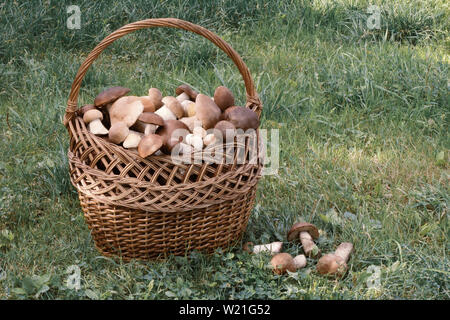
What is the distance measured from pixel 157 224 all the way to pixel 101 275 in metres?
0.37

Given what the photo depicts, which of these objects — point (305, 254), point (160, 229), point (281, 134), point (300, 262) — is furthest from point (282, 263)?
point (281, 134)

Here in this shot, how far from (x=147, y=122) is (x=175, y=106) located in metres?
0.27

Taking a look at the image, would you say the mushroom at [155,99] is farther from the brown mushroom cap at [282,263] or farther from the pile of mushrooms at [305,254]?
the brown mushroom cap at [282,263]

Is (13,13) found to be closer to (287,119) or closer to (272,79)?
(272,79)

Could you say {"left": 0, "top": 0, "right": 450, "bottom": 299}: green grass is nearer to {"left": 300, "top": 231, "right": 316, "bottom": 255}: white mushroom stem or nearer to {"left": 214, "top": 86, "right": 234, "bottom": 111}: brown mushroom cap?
{"left": 300, "top": 231, "right": 316, "bottom": 255}: white mushroom stem

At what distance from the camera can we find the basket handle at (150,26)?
249 centimetres

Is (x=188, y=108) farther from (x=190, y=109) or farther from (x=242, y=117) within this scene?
(x=242, y=117)

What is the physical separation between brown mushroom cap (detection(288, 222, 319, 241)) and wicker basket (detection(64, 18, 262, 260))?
0.24 meters

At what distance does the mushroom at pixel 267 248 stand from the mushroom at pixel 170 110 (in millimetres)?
710

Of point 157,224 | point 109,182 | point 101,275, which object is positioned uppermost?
point 109,182

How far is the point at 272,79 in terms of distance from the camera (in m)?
4.42

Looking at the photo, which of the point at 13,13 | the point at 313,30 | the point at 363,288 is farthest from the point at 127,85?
the point at 363,288

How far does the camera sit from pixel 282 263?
97.2 inches

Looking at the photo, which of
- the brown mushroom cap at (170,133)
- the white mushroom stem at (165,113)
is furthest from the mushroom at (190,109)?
the brown mushroom cap at (170,133)
